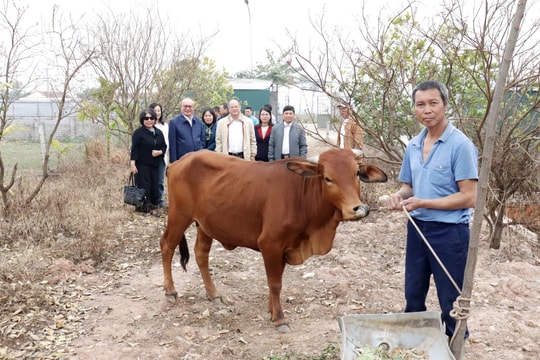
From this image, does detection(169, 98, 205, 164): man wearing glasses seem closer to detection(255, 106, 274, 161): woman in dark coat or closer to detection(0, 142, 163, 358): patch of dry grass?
detection(255, 106, 274, 161): woman in dark coat

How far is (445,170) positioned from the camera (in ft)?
9.25

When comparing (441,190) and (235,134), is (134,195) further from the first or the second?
(441,190)

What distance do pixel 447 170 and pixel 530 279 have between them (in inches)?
121

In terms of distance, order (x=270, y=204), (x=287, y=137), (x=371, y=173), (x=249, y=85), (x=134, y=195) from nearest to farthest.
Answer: (x=371, y=173)
(x=270, y=204)
(x=134, y=195)
(x=287, y=137)
(x=249, y=85)

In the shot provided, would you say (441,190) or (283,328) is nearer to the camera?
(441,190)

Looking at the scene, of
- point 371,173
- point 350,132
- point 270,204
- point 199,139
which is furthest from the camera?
point 199,139

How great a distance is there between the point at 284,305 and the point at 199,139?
3.83m

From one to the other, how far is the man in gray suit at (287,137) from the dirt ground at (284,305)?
1754 mm

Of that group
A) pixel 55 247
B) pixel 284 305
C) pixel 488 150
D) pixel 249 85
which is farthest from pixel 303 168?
pixel 249 85

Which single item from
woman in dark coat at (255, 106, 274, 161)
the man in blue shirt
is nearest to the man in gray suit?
woman in dark coat at (255, 106, 274, 161)

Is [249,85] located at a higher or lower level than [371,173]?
higher

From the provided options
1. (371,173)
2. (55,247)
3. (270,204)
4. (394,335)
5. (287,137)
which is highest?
(287,137)

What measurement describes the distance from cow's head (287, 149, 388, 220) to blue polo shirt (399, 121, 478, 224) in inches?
24.1

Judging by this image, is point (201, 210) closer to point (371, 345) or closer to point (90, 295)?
point (90, 295)
